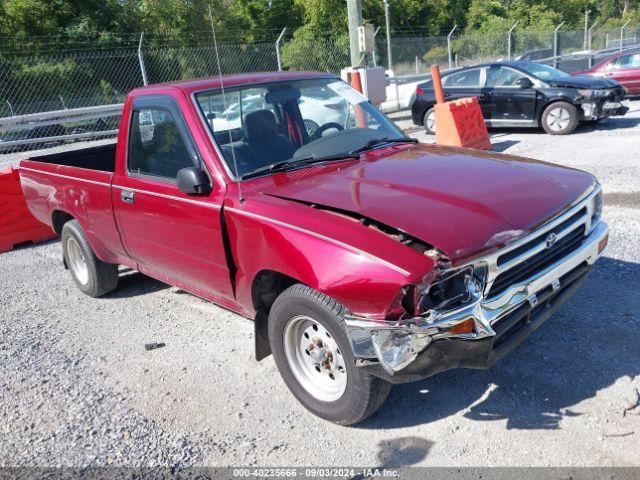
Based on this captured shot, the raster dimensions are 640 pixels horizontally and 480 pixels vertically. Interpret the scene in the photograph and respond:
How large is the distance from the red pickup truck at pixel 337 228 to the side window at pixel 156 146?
0.6 inches

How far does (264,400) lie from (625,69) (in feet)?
54.5

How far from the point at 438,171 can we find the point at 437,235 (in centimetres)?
93

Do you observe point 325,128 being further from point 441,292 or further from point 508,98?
point 508,98

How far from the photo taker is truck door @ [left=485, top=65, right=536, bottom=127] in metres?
12.2

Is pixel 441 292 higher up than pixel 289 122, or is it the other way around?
pixel 289 122

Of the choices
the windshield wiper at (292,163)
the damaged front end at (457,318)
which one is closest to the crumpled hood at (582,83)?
the windshield wiper at (292,163)

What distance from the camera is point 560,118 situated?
12.0 metres

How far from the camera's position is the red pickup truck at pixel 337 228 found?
2768 millimetres

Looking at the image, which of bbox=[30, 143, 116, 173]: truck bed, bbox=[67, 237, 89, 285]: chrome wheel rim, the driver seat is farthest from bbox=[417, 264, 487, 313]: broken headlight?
bbox=[30, 143, 116, 173]: truck bed

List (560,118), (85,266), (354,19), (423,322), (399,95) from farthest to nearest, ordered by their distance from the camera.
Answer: (399,95) → (560,118) → (354,19) → (85,266) → (423,322)

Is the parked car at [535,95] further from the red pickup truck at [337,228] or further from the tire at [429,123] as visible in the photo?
the red pickup truck at [337,228]

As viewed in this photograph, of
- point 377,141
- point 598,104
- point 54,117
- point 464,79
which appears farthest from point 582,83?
point 54,117

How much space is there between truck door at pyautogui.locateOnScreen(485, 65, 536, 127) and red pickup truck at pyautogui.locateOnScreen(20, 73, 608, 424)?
866cm

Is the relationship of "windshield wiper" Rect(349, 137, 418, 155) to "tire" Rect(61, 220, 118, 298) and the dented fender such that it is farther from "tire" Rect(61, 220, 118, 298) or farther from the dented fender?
"tire" Rect(61, 220, 118, 298)
